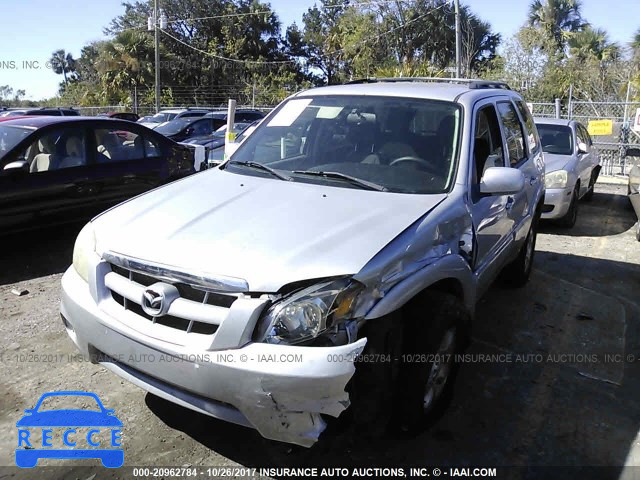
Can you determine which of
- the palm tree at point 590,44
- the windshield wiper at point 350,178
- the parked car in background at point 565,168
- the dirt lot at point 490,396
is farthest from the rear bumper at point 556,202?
the palm tree at point 590,44

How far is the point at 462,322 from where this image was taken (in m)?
3.07

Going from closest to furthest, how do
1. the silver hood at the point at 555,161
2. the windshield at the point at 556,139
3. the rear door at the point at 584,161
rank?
the silver hood at the point at 555,161 < the rear door at the point at 584,161 < the windshield at the point at 556,139

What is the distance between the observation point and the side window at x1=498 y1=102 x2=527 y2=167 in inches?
A: 174

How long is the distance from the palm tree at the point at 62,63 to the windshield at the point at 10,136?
7253 cm

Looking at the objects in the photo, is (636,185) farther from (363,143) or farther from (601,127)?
(601,127)

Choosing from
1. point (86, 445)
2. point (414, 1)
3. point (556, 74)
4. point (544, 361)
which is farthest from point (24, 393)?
point (414, 1)

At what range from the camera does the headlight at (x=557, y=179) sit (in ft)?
25.6

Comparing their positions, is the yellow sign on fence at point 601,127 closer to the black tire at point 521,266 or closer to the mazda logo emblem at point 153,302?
the black tire at point 521,266

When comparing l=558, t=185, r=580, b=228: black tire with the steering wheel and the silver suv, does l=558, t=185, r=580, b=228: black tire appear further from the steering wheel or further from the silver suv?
the steering wheel

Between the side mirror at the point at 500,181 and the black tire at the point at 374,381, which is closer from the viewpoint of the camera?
the black tire at the point at 374,381

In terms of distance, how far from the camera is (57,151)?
624 cm

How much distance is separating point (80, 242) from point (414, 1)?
36.9 metres

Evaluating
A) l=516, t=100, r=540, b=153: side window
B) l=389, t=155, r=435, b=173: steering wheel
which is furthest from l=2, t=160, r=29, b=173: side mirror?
l=516, t=100, r=540, b=153: side window

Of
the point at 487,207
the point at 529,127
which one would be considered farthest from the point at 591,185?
the point at 487,207
